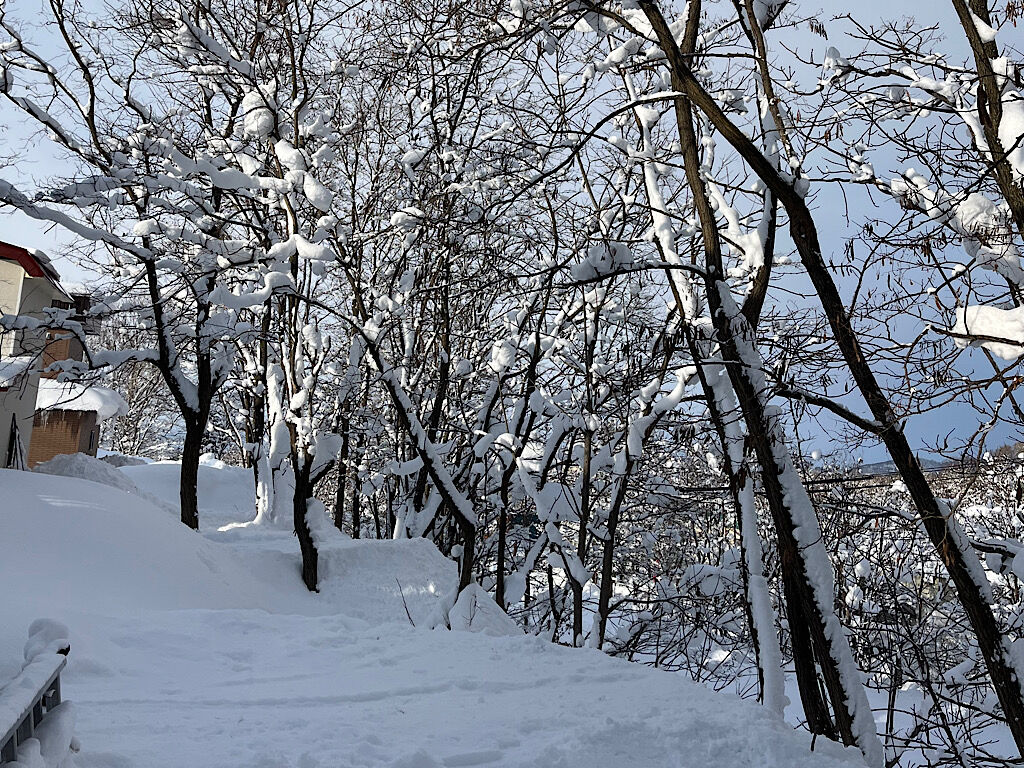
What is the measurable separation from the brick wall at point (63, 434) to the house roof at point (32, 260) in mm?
8722

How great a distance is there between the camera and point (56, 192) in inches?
372

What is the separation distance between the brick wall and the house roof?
8.72 meters

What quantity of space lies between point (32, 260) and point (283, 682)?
14.2m

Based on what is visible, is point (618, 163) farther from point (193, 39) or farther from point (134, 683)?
point (134, 683)

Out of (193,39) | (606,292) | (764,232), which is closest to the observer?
(764,232)

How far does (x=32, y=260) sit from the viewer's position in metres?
15.5

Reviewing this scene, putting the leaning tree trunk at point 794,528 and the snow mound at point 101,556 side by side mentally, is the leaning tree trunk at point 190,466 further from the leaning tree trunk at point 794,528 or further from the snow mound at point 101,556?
the leaning tree trunk at point 794,528

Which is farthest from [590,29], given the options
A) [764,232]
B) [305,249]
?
[305,249]

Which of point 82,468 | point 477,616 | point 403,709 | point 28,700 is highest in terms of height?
point 82,468

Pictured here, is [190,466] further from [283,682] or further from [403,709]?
[403,709]

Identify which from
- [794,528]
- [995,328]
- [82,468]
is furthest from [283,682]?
[82,468]

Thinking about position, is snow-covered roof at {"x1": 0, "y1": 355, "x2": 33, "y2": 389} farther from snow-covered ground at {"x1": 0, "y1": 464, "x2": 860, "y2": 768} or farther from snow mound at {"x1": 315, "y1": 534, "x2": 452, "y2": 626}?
snow mound at {"x1": 315, "y1": 534, "x2": 452, "y2": 626}

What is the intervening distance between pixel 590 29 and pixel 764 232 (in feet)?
7.07

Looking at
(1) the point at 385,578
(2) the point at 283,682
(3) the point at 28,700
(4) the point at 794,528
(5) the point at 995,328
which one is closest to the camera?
(3) the point at 28,700
